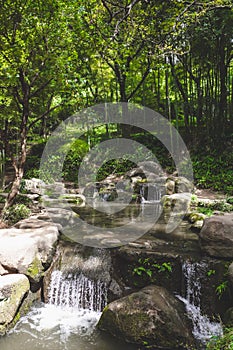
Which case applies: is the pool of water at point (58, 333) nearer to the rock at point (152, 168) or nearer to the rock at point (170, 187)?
the rock at point (170, 187)

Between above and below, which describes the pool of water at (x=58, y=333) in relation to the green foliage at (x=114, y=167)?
below

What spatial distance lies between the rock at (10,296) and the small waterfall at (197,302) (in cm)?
281

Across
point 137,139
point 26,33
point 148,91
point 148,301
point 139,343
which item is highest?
point 148,91

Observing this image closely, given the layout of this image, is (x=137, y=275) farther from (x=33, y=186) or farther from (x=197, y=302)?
(x=33, y=186)

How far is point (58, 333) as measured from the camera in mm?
Result: 4629

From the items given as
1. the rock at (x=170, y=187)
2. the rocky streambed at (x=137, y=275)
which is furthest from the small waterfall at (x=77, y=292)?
the rock at (x=170, y=187)

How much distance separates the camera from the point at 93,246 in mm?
6406

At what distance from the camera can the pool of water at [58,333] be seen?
14.0 ft

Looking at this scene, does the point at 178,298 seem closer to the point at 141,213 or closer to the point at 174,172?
the point at 141,213

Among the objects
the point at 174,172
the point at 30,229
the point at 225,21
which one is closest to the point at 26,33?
the point at 30,229

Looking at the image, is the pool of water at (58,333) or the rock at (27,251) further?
the rock at (27,251)

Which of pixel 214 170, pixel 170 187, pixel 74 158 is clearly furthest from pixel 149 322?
pixel 74 158

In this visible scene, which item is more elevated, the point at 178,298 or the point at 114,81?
the point at 114,81

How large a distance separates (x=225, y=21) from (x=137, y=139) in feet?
30.2
